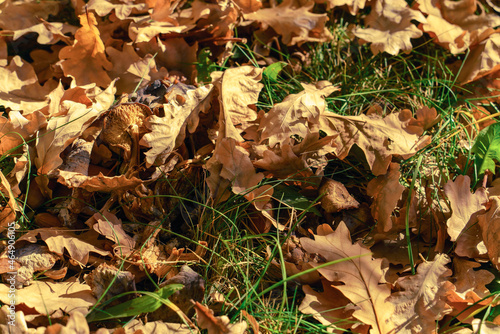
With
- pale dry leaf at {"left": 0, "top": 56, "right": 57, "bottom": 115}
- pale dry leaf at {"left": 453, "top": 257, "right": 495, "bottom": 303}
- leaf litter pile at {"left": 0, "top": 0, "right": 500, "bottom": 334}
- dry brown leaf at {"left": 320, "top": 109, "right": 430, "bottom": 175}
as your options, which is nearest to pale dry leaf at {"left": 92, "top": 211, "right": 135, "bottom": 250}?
leaf litter pile at {"left": 0, "top": 0, "right": 500, "bottom": 334}

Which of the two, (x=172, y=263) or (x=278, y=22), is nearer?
(x=172, y=263)

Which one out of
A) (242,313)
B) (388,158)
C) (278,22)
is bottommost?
(242,313)

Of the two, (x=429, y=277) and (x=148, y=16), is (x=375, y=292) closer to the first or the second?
(x=429, y=277)

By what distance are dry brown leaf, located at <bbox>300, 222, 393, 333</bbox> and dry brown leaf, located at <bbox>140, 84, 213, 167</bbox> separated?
22.1 inches

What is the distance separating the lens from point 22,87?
1.80 metres

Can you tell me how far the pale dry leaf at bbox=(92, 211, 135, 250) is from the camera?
1397 millimetres

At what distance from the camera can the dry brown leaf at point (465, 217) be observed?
1.39 meters

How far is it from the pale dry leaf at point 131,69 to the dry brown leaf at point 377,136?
0.74 meters

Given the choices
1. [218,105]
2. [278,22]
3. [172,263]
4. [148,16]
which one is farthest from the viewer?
[278,22]

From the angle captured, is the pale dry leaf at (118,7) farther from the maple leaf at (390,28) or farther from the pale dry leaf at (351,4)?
the maple leaf at (390,28)

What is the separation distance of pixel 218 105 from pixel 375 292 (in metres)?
0.87

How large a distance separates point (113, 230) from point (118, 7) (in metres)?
1.01

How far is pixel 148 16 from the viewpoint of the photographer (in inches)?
73.5

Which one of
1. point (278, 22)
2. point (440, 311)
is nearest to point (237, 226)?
point (440, 311)
